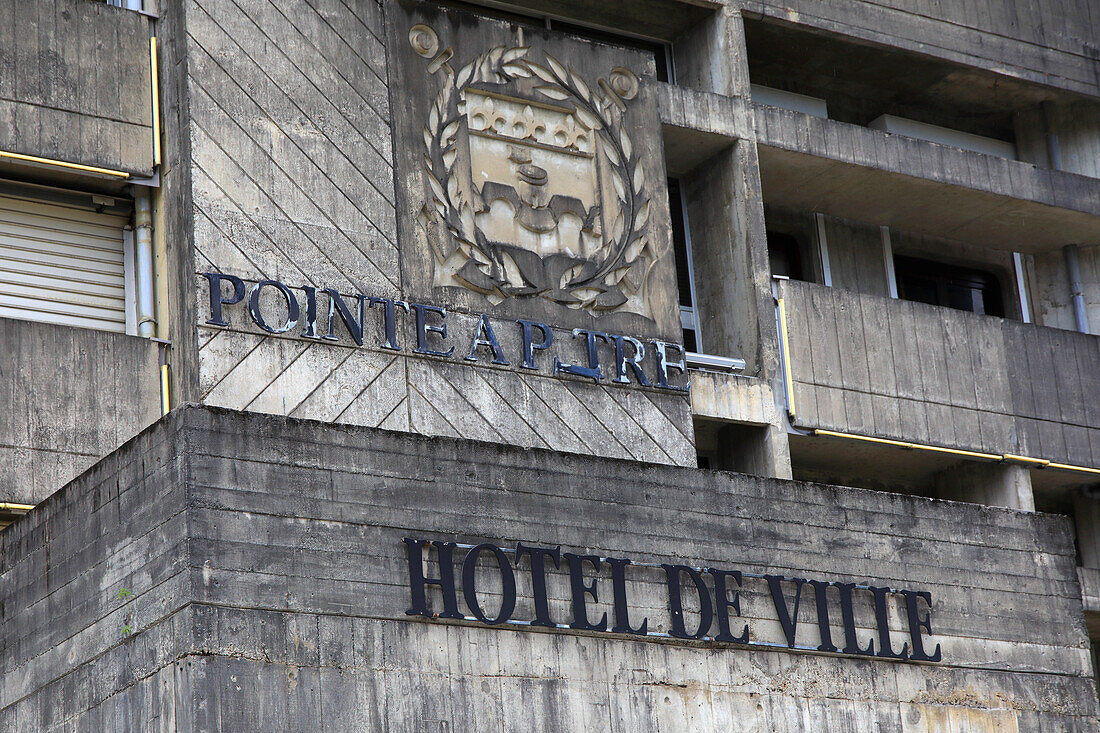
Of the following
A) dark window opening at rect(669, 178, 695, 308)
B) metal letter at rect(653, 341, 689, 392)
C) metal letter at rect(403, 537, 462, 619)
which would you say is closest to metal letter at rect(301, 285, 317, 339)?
metal letter at rect(403, 537, 462, 619)

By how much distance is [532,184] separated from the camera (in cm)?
1955

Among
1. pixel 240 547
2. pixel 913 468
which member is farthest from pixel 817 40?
pixel 240 547

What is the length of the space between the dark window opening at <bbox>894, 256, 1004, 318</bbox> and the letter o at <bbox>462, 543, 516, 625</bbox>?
12.1 metres

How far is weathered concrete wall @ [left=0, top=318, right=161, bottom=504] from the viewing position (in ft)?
56.9

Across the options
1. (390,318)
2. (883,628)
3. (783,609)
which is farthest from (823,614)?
(390,318)

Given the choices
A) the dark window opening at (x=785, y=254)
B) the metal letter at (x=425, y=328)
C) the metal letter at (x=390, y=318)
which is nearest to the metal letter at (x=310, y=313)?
the metal letter at (x=390, y=318)

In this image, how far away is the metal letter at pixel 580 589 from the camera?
15.5 meters

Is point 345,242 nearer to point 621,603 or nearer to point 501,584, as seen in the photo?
point 501,584

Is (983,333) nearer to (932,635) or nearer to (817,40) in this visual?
(817,40)

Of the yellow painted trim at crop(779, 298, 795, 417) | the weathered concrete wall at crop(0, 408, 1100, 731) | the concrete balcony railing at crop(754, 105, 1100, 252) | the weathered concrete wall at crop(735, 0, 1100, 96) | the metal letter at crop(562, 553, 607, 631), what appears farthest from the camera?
the weathered concrete wall at crop(735, 0, 1100, 96)

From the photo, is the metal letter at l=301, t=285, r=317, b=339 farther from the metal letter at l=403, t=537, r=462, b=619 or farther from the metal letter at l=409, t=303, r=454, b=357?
the metal letter at l=403, t=537, r=462, b=619

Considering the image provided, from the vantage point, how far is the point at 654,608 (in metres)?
16.1

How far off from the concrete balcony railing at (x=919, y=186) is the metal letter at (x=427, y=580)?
985cm

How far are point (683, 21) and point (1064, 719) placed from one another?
10.8 m
